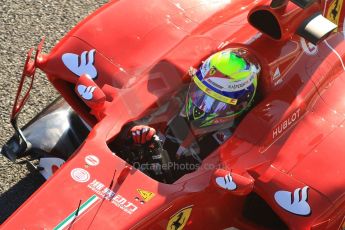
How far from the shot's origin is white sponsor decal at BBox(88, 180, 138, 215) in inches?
150

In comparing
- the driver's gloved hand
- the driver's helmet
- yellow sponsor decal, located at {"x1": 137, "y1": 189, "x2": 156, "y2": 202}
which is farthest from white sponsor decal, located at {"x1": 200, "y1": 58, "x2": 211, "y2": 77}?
yellow sponsor decal, located at {"x1": 137, "y1": 189, "x2": 156, "y2": 202}

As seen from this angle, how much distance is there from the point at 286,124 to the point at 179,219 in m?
0.86

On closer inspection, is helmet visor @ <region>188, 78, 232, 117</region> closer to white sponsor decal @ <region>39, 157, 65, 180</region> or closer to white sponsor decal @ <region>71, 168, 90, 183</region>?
white sponsor decal @ <region>71, 168, 90, 183</region>

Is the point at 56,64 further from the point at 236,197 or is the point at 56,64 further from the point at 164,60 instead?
the point at 236,197

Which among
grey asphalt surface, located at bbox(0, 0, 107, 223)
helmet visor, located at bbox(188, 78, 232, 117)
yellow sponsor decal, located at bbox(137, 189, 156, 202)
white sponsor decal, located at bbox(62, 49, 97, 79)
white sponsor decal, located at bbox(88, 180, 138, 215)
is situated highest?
helmet visor, located at bbox(188, 78, 232, 117)

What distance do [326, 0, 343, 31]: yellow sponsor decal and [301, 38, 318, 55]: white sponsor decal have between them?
0.83 ft

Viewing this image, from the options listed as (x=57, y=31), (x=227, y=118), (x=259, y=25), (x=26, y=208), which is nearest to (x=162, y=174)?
(x=227, y=118)

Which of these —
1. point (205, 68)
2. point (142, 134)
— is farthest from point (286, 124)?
point (142, 134)

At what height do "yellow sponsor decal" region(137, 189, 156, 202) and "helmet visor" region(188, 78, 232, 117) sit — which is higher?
"helmet visor" region(188, 78, 232, 117)

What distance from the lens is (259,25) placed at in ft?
14.3

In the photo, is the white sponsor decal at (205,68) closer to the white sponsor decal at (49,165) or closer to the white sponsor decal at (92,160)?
the white sponsor decal at (92,160)

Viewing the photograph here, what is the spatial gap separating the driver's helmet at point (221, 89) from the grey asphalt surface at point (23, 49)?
148cm

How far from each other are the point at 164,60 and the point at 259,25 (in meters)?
0.66

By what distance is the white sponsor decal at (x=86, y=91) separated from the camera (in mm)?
4250
